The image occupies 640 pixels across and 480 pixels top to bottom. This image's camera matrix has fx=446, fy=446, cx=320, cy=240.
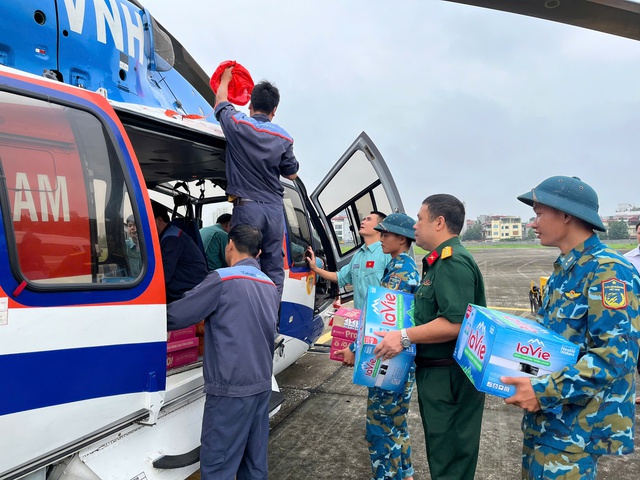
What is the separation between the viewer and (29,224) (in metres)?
1.62

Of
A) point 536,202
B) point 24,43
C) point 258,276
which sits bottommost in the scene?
point 258,276

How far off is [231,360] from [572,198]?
1666mm

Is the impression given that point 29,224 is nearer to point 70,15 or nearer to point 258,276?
point 258,276

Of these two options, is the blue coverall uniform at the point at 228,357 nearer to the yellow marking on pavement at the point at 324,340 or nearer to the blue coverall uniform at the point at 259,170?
the blue coverall uniform at the point at 259,170

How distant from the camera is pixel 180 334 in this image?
9.44 ft

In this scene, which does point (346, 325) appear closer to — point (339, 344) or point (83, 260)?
point (339, 344)

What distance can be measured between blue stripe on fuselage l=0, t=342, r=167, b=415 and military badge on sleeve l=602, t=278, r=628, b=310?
1.80 m

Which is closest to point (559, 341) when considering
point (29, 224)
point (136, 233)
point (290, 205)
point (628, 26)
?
point (136, 233)

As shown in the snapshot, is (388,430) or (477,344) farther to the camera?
(388,430)

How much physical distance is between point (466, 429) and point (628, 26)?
3.61 m

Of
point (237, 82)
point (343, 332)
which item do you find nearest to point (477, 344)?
point (343, 332)

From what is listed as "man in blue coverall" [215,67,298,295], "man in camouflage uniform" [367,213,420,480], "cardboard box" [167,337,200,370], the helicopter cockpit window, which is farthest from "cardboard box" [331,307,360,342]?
the helicopter cockpit window

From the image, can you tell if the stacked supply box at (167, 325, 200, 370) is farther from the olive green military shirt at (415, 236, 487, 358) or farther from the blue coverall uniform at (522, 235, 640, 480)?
the blue coverall uniform at (522, 235, 640, 480)

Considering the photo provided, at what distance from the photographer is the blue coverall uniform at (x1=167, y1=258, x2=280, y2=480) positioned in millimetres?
2121
